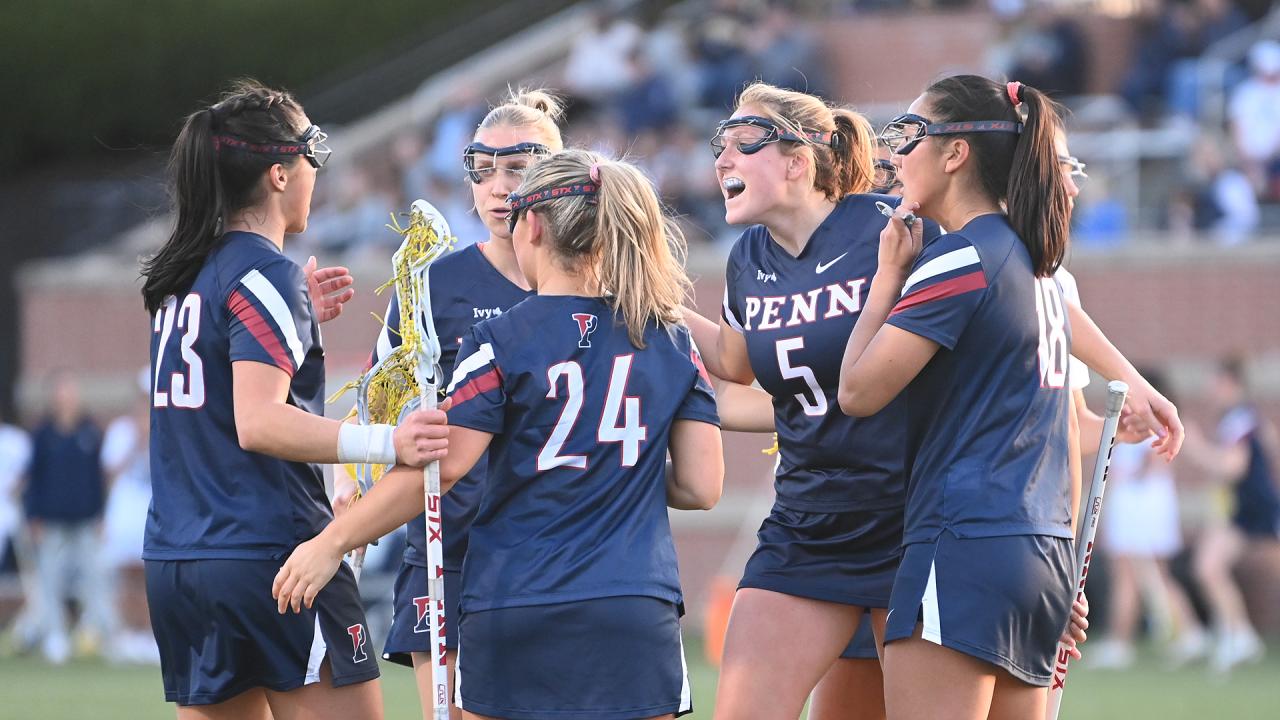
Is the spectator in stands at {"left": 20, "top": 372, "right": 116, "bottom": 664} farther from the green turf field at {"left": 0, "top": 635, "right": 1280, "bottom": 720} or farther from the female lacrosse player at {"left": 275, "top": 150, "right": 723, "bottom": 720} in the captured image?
the female lacrosse player at {"left": 275, "top": 150, "right": 723, "bottom": 720}

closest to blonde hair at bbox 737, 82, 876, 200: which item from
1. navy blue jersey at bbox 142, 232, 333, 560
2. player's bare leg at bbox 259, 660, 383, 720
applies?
navy blue jersey at bbox 142, 232, 333, 560

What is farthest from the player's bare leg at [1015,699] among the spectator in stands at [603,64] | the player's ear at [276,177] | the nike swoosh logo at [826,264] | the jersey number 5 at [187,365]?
the spectator in stands at [603,64]

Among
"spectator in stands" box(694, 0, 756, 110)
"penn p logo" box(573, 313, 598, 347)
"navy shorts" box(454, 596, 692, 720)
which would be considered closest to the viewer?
"navy shorts" box(454, 596, 692, 720)

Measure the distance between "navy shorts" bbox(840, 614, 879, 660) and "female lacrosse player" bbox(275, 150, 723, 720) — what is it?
1.07m

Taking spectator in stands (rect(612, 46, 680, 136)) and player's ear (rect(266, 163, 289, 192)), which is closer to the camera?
player's ear (rect(266, 163, 289, 192))

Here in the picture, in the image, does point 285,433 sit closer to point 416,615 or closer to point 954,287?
point 416,615

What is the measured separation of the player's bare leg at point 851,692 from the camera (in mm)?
5066

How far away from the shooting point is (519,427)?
3.98 meters

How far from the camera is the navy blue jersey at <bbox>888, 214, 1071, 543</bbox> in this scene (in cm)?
405

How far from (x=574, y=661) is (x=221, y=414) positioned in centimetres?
114

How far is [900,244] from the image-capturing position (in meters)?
4.29

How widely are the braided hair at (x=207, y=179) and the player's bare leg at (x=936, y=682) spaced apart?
2064 mm

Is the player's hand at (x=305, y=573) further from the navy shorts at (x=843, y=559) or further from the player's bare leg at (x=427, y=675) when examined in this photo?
the navy shorts at (x=843, y=559)

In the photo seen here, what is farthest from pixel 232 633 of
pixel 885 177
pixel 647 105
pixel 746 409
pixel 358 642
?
pixel 647 105
